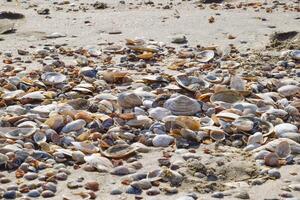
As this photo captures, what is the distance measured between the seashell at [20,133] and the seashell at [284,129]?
1975 millimetres

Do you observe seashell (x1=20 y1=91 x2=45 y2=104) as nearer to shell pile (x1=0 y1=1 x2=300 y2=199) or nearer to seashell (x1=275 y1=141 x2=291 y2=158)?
shell pile (x1=0 y1=1 x2=300 y2=199)

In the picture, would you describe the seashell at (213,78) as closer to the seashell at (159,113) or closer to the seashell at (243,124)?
the seashell at (159,113)

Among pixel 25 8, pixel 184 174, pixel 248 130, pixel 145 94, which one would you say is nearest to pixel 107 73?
pixel 145 94

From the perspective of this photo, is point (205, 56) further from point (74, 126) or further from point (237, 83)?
point (74, 126)

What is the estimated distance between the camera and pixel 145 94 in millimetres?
6262

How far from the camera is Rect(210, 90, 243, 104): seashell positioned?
609 cm

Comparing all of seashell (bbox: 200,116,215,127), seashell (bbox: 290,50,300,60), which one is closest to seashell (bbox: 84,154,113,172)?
seashell (bbox: 200,116,215,127)

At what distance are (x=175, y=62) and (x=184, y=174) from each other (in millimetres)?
3540

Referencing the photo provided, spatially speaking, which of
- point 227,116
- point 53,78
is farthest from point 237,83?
point 53,78

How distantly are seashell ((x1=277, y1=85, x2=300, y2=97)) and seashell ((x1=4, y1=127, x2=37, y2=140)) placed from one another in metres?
2.54

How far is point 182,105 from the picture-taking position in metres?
5.77

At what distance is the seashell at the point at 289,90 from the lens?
630cm

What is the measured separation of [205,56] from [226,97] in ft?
6.59

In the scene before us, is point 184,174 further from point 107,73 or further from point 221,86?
point 107,73
